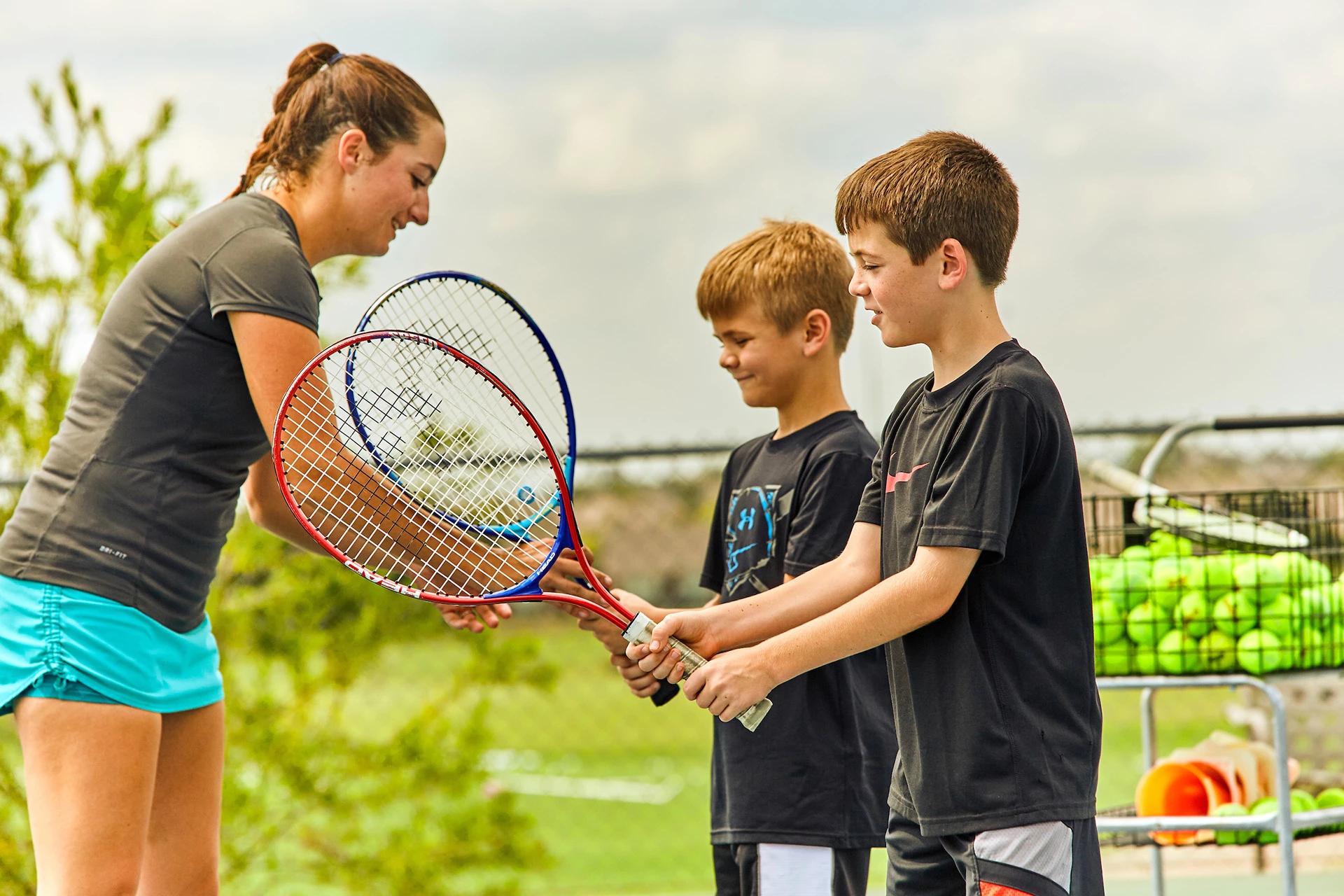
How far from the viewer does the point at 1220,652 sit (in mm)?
2438

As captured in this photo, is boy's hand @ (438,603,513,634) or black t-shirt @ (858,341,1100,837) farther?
boy's hand @ (438,603,513,634)

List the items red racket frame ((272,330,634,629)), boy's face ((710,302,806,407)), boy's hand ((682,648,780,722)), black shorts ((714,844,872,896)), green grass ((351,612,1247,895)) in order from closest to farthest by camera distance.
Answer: boy's hand ((682,648,780,722)) → red racket frame ((272,330,634,629)) → black shorts ((714,844,872,896)) → boy's face ((710,302,806,407)) → green grass ((351,612,1247,895))

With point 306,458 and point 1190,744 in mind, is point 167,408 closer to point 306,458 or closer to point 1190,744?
point 306,458

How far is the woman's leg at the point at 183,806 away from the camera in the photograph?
2021 millimetres

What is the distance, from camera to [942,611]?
1.51 m

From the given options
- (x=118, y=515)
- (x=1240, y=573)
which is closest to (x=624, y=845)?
(x=1240, y=573)

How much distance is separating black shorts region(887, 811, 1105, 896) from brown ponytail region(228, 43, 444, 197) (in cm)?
135

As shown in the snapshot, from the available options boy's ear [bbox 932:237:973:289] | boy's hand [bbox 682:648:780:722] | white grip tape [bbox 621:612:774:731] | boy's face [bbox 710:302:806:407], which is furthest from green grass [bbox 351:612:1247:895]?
boy's ear [bbox 932:237:973:289]

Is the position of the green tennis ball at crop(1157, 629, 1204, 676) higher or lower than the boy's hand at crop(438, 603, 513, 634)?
lower

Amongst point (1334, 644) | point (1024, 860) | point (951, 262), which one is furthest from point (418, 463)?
point (1334, 644)

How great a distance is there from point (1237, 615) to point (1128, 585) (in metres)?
0.21

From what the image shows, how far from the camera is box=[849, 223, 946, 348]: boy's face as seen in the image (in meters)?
1.64

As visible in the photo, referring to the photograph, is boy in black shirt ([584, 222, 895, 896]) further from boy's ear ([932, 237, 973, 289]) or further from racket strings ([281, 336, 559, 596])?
boy's ear ([932, 237, 973, 289])

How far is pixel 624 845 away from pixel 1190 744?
193 inches
